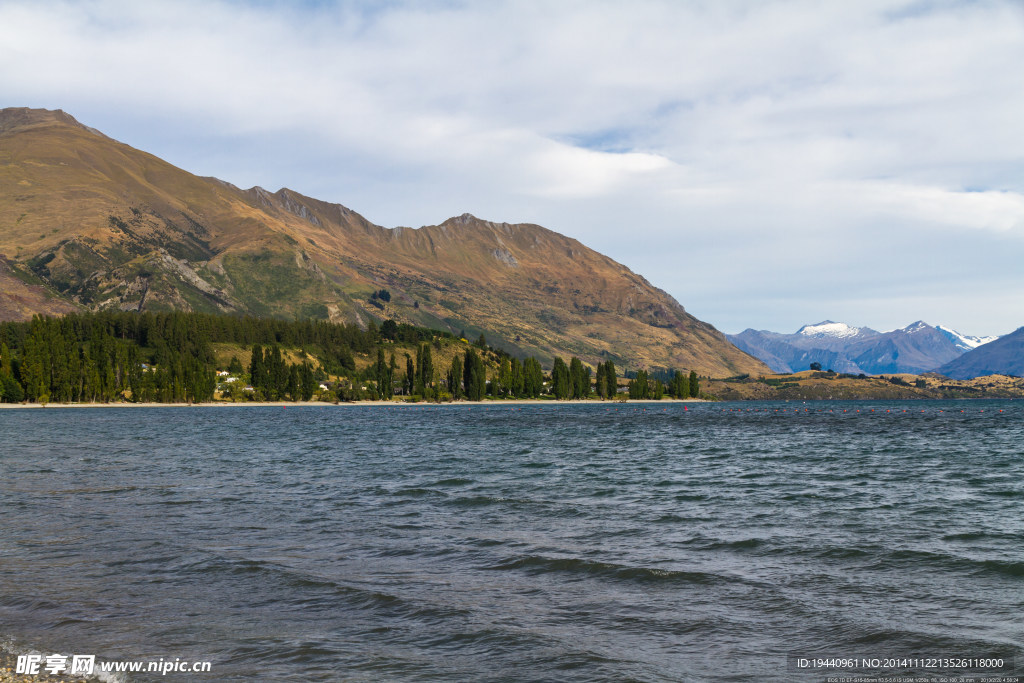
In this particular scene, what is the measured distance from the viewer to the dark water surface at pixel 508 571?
1859 centimetres

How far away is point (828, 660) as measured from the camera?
18078 millimetres

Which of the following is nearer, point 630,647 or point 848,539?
point 630,647

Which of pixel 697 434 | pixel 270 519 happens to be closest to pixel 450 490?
pixel 270 519

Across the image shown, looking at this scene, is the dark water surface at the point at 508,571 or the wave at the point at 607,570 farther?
the wave at the point at 607,570

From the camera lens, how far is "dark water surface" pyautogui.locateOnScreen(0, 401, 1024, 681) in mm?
18594

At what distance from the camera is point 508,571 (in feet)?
87.8

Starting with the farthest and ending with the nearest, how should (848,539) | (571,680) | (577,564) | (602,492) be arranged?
(602,492) < (848,539) < (577,564) < (571,680)

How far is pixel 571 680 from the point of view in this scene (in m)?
16.6

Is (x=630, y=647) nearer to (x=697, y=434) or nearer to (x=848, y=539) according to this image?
(x=848, y=539)

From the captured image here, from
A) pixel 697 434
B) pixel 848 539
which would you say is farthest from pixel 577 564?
pixel 697 434

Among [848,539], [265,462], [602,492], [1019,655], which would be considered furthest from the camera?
[265,462]

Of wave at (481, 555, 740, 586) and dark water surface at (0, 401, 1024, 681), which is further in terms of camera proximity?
wave at (481, 555, 740, 586)

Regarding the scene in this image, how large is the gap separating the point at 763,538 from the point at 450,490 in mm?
22866

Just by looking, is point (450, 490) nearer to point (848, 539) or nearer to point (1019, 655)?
point (848, 539)
